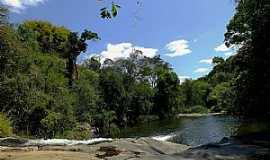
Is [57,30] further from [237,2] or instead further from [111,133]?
[237,2]

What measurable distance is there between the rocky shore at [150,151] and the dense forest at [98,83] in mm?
5256

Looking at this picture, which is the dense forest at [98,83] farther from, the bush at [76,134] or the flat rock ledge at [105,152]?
the flat rock ledge at [105,152]

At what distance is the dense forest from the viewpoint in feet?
66.9

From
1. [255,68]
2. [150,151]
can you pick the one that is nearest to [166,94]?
[255,68]

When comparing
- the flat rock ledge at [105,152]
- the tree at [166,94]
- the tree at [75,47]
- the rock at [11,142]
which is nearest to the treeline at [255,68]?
the flat rock ledge at [105,152]

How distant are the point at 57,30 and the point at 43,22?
2.90m

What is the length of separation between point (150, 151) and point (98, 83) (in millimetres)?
55588

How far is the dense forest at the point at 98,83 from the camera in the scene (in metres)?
20.4

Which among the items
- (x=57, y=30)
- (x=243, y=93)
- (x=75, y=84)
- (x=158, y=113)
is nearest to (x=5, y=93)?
(x=75, y=84)

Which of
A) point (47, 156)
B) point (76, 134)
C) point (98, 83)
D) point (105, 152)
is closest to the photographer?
point (47, 156)

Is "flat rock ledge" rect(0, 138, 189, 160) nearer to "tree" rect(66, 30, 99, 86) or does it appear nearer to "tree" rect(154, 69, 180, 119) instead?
"tree" rect(66, 30, 99, 86)

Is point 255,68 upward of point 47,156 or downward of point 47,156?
upward

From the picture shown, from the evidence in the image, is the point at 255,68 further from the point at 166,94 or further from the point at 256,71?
the point at 166,94

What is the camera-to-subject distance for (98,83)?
6950cm
